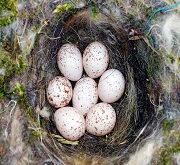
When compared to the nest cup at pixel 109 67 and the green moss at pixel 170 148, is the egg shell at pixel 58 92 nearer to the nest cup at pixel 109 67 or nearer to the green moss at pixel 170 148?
the nest cup at pixel 109 67

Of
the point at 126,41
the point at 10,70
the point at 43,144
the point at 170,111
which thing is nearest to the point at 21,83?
the point at 10,70

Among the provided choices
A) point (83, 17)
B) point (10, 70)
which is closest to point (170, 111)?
point (83, 17)

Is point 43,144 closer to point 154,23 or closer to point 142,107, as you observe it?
point 142,107

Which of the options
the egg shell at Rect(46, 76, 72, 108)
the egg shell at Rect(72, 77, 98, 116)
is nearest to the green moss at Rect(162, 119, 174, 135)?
the egg shell at Rect(72, 77, 98, 116)

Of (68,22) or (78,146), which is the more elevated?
(68,22)

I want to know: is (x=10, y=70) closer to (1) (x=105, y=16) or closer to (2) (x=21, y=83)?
(2) (x=21, y=83)

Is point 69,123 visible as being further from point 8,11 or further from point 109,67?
point 8,11

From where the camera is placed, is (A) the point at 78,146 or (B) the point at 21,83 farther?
(A) the point at 78,146

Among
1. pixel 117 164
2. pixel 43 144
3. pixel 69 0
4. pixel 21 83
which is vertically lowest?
pixel 117 164

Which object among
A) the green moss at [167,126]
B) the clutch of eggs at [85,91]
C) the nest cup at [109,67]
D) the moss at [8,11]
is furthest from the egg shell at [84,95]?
the moss at [8,11]
